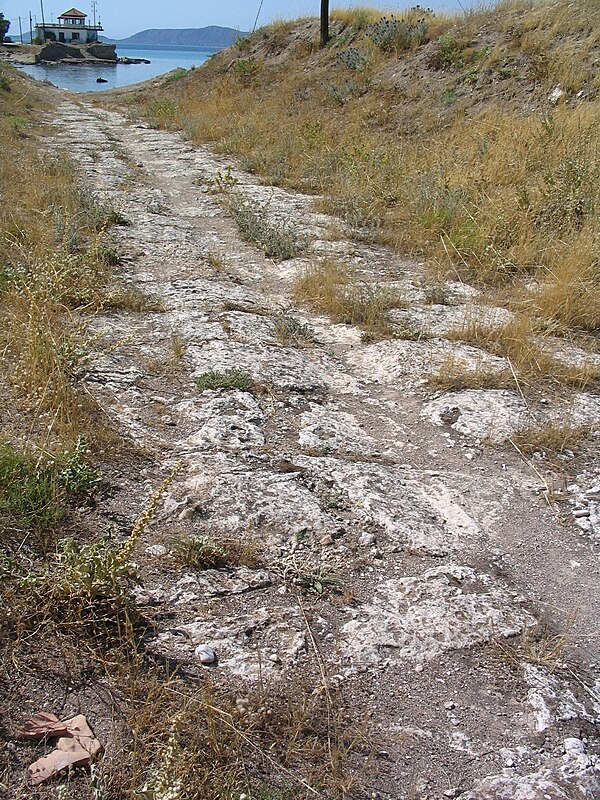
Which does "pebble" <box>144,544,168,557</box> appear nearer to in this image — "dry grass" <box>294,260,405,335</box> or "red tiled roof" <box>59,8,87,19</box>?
"dry grass" <box>294,260,405,335</box>

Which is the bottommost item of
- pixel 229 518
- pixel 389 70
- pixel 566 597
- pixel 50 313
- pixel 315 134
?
pixel 566 597

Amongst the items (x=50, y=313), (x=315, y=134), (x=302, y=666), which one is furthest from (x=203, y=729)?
(x=315, y=134)

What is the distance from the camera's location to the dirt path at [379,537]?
2.13 metres

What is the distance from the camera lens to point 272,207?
8852 mm

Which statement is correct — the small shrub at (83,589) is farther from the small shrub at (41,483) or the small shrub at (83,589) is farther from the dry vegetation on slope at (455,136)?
the dry vegetation on slope at (455,136)

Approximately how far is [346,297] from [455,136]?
638 centimetres

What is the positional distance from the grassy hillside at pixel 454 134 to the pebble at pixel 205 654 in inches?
149

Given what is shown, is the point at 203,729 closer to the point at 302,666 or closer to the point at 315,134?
the point at 302,666

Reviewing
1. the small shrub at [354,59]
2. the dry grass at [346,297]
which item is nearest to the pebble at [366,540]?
the dry grass at [346,297]

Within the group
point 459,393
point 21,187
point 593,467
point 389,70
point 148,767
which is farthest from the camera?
point 389,70

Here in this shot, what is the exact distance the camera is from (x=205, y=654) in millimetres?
2283

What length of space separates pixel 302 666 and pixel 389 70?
1655 centimetres

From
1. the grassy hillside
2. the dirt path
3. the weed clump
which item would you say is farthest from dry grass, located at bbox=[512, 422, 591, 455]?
the weed clump

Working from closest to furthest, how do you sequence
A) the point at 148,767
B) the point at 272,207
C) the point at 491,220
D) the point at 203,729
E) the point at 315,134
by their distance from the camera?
the point at 148,767 < the point at 203,729 < the point at 491,220 < the point at 272,207 < the point at 315,134
